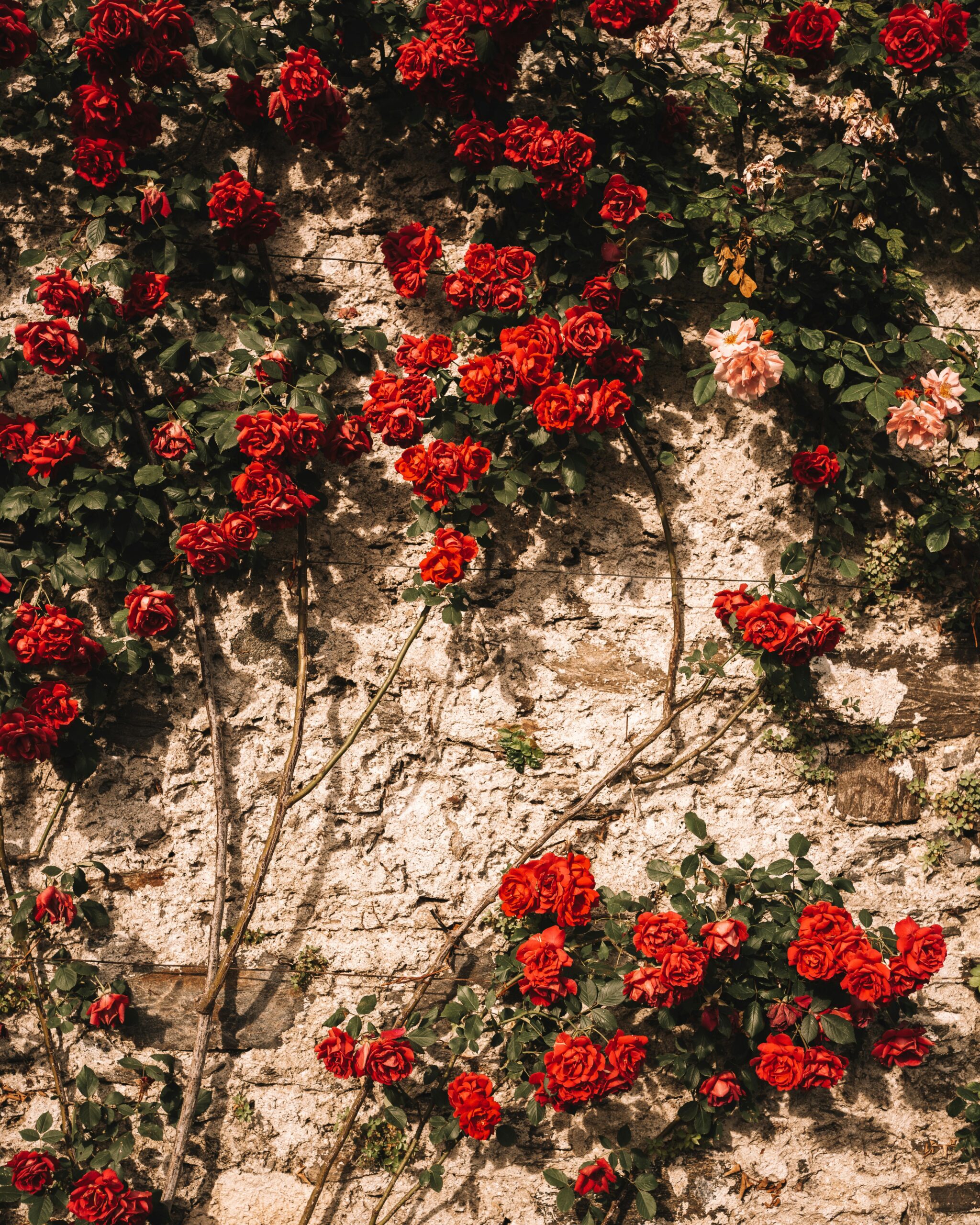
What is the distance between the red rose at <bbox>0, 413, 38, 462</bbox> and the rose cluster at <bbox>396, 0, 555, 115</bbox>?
4.74 ft

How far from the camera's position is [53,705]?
2.26 m

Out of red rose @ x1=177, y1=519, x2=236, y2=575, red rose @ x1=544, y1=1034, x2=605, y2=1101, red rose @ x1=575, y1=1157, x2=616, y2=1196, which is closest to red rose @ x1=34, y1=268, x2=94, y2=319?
red rose @ x1=177, y1=519, x2=236, y2=575

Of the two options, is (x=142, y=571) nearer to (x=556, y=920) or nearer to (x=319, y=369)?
(x=319, y=369)

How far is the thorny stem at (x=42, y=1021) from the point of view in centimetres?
237

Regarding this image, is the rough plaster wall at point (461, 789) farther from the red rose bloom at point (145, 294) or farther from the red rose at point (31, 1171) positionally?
the red rose bloom at point (145, 294)

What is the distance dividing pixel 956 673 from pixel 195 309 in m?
2.60

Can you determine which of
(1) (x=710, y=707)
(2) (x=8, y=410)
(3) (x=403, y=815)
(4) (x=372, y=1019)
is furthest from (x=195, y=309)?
(4) (x=372, y=1019)

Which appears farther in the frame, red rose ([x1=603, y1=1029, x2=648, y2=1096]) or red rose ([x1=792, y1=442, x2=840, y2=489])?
red rose ([x1=792, y1=442, x2=840, y2=489])

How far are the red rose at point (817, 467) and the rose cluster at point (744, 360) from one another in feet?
0.80

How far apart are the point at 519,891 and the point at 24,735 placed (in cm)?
140

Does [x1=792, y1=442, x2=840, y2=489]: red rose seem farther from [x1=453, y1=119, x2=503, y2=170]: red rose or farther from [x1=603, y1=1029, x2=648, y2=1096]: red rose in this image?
[x1=603, y1=1029, x2=648, y2=1096]: red rose

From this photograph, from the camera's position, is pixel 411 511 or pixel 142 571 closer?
pixel 142 571

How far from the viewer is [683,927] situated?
2217 millimetres

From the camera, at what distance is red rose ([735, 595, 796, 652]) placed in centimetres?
228
